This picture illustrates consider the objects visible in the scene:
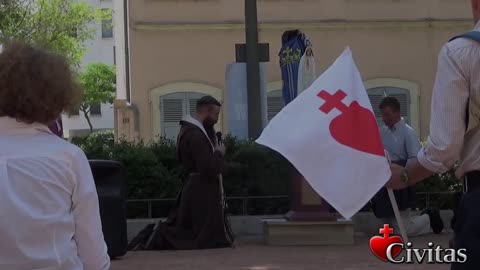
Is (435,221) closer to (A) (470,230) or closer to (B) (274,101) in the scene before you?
(A) (470,230)

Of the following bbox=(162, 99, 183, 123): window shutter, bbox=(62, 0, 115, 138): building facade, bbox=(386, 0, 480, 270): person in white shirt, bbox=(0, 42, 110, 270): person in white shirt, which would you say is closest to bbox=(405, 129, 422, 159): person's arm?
bbox=(386, 0, 480, 270): person in white shirt

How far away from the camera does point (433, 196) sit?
12.1m

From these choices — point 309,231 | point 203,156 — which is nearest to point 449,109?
point 203,156

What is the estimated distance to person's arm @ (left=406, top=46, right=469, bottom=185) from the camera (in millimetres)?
3277

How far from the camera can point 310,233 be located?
35.0 ft

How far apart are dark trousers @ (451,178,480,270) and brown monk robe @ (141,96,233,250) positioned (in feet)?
23.1

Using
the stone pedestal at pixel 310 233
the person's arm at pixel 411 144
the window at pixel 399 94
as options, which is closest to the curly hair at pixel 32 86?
the stone pedestal at pixel 310 233

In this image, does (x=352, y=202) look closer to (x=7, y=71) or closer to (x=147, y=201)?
(x=7, y=71)

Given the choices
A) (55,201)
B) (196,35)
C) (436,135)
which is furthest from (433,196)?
(196,35)

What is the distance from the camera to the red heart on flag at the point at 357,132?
182 inches

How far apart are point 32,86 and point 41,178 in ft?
0.94

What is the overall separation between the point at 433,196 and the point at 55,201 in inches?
382

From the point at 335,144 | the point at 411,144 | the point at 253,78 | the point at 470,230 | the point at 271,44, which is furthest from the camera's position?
the point at 271,44

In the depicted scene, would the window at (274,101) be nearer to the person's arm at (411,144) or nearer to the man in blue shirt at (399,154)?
the man in blue shirt at (399,154)
